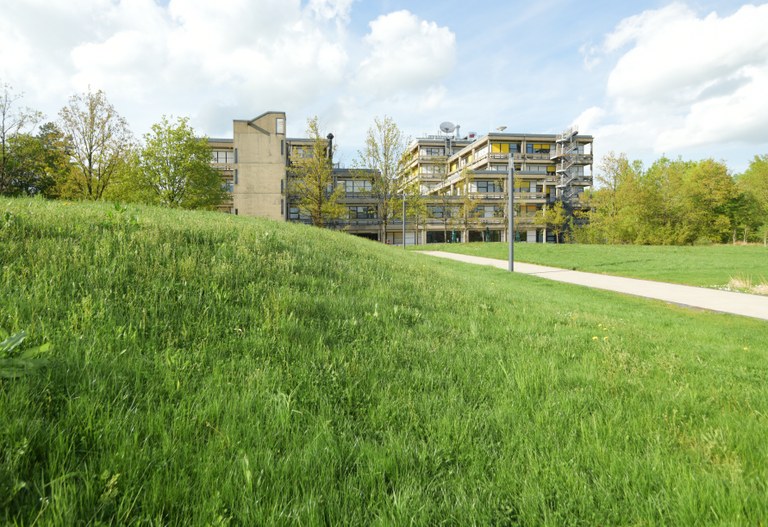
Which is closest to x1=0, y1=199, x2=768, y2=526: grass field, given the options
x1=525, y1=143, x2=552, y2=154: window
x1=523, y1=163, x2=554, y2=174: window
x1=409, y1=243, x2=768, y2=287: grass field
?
x1=409, y1=243, x2=768, y2=287: grass field

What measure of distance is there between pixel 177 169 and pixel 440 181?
5139cm

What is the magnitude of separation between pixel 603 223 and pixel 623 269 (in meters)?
37.9

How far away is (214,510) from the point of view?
1.66 meters

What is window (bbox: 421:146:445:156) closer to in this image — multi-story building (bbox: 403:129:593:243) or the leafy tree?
multi-story building (bbox: 403:129:593:243)

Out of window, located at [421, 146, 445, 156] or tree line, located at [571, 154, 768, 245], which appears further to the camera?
window, located at [421, 146, 445, 156]

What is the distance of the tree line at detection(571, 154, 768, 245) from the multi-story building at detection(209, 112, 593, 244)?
17077 millimetres

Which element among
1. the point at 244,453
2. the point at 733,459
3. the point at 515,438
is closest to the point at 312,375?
the point at 244,453

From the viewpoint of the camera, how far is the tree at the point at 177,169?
34.6 m

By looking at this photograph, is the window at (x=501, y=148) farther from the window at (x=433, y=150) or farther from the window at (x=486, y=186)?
the window at (x=433, y=150)

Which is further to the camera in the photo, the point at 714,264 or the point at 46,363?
the point at 714,264

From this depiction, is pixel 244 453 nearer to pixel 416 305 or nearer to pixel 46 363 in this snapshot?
pixel 46 363

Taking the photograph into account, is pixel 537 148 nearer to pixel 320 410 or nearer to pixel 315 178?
pixel 315 178

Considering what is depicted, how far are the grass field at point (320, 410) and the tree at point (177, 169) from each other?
114 ft

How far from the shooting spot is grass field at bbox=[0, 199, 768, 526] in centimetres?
179
